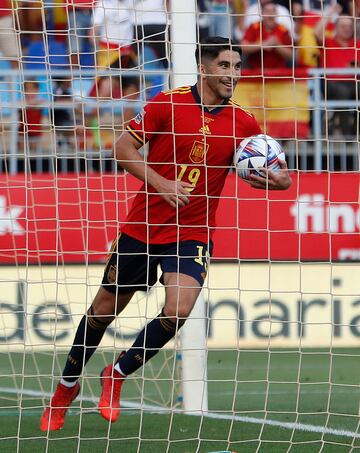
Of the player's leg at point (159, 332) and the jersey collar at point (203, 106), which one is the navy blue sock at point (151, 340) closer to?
the player's leg at point (159, 332)

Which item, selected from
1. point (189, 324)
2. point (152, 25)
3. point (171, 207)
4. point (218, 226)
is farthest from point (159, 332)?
point (218, 226)

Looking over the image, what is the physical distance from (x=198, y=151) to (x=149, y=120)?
1.11ft

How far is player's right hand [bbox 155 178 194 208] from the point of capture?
5.97 m

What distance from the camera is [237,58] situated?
6.23m

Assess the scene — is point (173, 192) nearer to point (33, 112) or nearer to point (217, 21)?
point (33, 112)

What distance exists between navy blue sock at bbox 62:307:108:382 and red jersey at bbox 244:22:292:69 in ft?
20.8

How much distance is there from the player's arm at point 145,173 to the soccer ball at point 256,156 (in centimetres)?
32

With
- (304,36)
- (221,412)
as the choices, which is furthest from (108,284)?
(304,36)

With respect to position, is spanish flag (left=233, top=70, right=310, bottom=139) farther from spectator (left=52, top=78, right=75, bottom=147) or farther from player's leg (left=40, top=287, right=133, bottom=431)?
player's leg (left=40, top=287, right=133, bottom=431)

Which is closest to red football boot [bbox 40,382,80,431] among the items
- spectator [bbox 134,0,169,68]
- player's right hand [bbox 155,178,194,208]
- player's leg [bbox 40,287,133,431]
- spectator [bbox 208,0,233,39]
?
player's leg [bbox 40,287,133,431]

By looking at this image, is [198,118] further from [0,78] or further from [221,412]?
[0,78]

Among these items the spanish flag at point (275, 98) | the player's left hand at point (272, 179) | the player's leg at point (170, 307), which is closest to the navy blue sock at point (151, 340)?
the player's leg at point (170, 307)

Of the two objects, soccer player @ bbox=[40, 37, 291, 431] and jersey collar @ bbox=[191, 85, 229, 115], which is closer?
soccer player @ bbox=[40, 37, 291, 431]

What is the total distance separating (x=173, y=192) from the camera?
598cm
